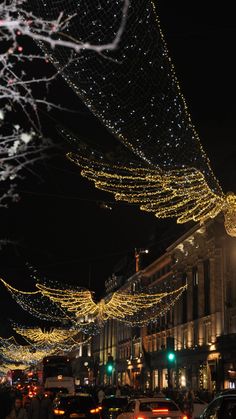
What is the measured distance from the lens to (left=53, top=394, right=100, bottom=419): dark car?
2139 cm

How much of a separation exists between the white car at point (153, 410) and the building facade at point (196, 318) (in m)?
13.6

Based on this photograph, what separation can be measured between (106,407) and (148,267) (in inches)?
1805

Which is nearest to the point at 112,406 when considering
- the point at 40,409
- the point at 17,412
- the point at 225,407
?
the point at 40,409

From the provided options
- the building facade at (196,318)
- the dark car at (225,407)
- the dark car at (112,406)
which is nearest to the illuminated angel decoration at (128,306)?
the building facade at (196,318)

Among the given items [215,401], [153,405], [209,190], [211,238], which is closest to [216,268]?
[211,238]

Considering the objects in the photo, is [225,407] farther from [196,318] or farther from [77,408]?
[196,318]

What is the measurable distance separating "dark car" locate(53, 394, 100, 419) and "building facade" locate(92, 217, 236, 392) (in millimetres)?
10568

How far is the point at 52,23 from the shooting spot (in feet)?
23.8

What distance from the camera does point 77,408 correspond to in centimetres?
2159

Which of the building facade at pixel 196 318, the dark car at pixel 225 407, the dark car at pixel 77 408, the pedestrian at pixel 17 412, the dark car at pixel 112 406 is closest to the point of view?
the dark car at pixel 225 407

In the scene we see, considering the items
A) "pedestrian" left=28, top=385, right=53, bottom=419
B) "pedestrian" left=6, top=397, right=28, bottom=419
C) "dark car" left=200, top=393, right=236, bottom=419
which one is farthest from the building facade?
"pedestrian" left=6, top=397, right=28, bottom=419

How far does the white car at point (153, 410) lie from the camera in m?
17.0

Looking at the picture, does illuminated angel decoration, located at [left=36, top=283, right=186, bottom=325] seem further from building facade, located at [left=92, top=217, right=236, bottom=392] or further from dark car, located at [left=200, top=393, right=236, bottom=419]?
dark car, located at [left=200, top=393, right=236, bottom=419]

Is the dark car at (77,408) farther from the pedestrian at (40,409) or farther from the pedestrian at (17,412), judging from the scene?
the pedestrian at (17,412)
